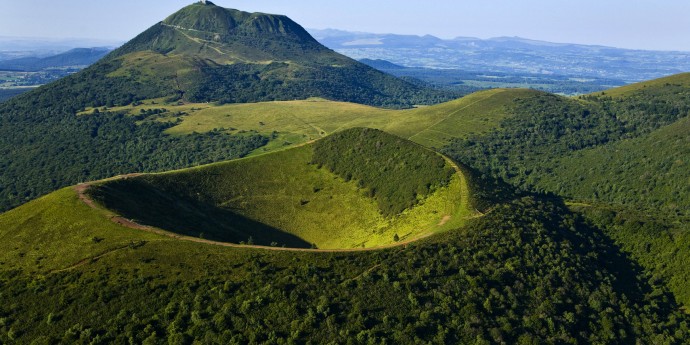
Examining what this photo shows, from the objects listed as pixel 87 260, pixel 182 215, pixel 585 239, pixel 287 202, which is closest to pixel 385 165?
pixel 287 202

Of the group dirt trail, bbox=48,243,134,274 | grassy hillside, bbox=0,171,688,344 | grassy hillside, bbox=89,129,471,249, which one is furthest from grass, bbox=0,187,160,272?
grassy hillside, bbox=89,129,471,249

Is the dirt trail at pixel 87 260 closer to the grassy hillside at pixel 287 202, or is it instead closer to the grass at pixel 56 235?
the grass at pixel 56 235

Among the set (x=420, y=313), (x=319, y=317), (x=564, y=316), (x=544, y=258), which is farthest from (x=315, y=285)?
(x=544, y=258)

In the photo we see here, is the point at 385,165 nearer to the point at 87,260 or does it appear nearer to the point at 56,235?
the point at 87,260

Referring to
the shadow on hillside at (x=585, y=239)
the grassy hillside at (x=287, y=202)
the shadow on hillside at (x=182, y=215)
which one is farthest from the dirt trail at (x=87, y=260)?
the shadow on hillside at (x=585, y=239)

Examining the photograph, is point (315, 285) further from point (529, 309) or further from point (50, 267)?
point (50, 267)

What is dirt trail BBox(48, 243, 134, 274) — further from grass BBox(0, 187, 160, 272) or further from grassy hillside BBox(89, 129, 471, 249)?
grassy hillside BBox(89, 129, 471, 249)
